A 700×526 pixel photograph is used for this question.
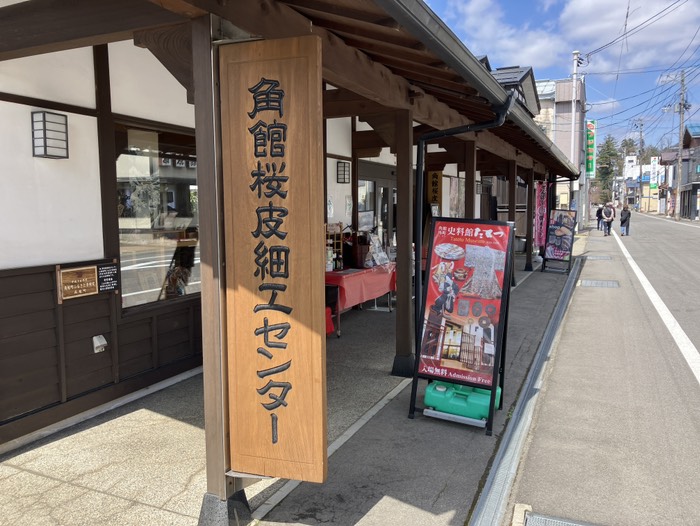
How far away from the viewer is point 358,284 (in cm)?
720

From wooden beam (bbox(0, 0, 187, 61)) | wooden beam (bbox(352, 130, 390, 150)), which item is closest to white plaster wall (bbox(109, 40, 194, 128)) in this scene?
wooden beam (bbox(0, 0, 187, 61))

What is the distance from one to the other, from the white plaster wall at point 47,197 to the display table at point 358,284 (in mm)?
3071

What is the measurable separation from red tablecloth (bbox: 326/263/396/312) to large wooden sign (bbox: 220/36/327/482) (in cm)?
403

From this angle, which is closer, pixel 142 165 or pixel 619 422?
pixel 619 422

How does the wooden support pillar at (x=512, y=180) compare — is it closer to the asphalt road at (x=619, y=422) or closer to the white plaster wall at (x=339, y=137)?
the asphalt road at (x=619, y=422)

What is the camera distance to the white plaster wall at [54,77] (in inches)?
151

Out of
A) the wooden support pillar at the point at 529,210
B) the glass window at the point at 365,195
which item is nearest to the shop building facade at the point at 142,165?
the glass window at the point at 365,195

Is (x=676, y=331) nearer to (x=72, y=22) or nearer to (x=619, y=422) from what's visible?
(x=619, y=422)

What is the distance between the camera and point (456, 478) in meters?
3.48

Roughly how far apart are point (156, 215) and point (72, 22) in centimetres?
255

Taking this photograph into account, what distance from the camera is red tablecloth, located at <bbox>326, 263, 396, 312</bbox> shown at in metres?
6.83

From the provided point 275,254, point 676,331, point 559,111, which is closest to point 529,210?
point 676,331

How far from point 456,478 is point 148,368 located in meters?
3.08

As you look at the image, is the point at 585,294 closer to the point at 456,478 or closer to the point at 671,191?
the point at 456,478
